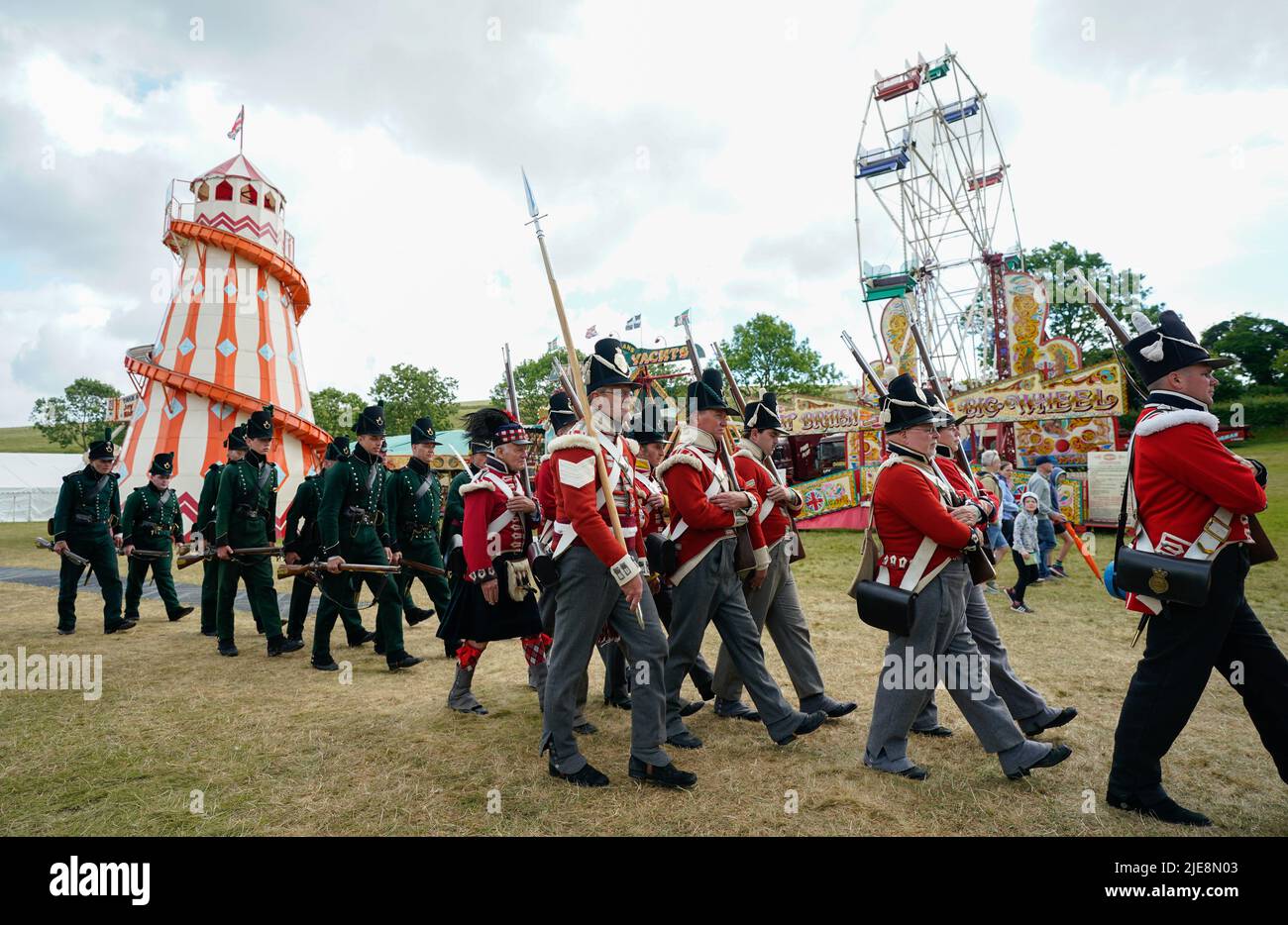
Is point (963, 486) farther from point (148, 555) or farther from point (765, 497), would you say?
point (148, 555)

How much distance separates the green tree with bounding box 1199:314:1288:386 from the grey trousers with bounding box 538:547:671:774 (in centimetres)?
4806

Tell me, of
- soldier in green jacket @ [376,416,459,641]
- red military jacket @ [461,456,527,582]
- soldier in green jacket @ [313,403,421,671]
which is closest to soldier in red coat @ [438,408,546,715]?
red military jacket @ [461,456,527,582]

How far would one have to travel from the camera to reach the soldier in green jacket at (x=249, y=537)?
7324 mm

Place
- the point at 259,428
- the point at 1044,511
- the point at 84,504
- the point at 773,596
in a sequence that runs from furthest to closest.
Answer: the point at 1044,511
the point at 84,504
the point at 259,428
the point at 773,596

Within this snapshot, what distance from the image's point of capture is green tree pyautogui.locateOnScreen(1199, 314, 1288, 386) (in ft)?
128

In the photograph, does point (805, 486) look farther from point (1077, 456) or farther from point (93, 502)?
point (93, 502)

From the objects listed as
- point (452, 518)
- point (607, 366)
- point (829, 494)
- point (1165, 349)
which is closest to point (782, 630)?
point (607, 366)

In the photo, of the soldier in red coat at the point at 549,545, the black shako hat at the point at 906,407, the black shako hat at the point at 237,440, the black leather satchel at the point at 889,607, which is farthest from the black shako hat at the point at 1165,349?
the black shako hat at the point at 237,440

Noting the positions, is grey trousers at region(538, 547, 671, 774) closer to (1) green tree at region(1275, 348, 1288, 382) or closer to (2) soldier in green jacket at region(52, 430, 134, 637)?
(2) soldier in green jacket at region(52, 430, 134, 637)

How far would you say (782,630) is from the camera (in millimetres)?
5086

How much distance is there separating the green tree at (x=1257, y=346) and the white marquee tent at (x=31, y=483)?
61868 mm

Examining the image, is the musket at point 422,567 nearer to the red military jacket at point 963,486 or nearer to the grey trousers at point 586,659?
the grey trousers at point 586,659

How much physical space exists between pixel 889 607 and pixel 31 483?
58.1 metres
